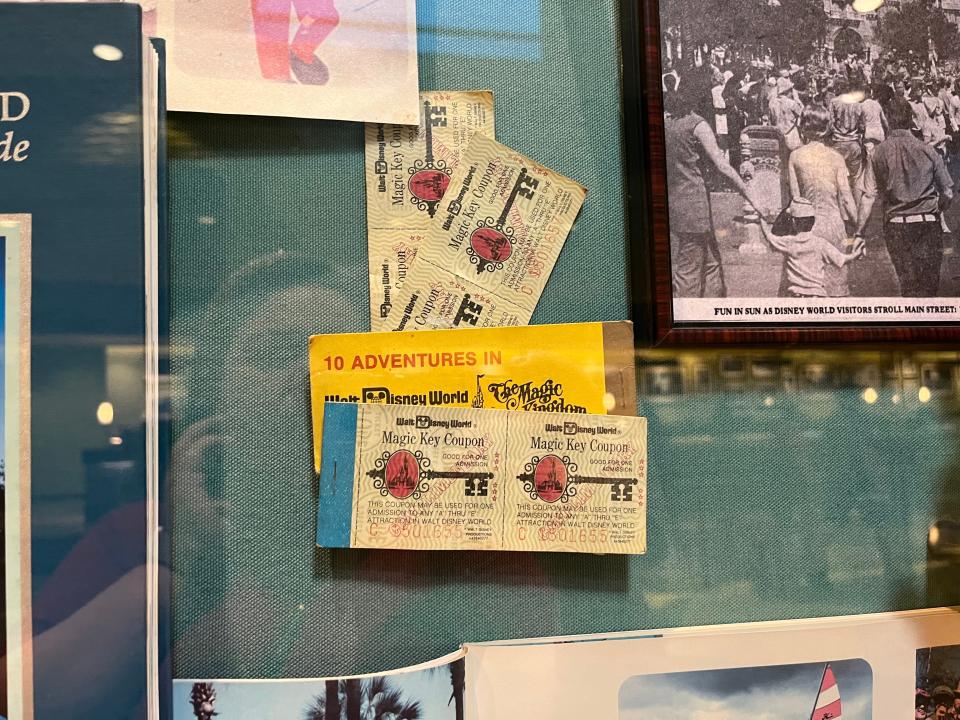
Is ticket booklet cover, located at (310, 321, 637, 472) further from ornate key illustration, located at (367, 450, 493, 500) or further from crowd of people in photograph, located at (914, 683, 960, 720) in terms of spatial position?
crowd of people in photograph, located at (914, 683, 960, 720)

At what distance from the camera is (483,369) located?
18.3 inches

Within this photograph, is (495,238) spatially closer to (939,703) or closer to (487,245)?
(487,245)

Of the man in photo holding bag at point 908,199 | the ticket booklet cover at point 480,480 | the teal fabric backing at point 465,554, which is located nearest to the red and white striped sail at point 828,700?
the teal fabric backing at point 465,554

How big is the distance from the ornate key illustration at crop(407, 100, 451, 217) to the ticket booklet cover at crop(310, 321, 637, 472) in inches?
3.4

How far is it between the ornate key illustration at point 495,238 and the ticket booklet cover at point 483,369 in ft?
0.15

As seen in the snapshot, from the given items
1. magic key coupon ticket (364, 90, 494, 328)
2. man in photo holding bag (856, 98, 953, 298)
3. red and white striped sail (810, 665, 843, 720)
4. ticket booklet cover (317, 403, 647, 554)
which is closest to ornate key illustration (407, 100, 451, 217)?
magic key coupon ticket (364, 90, 494, 328)

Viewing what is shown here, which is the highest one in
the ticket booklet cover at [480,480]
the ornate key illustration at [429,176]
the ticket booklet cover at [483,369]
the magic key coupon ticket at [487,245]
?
the ornate key illustration at [429,176]

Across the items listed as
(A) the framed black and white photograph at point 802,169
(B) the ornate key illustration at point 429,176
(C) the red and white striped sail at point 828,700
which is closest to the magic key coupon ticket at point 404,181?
(B) the ornate key illustration at point 429,176

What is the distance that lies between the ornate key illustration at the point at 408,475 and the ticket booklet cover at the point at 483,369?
0.04 m

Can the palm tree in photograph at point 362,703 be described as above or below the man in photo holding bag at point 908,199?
below

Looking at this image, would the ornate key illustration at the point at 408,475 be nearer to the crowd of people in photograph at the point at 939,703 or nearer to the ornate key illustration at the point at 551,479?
the ornate key illustration at the point at 551,479

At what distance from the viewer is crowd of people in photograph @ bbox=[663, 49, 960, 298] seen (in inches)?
18.8

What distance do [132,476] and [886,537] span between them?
50cm

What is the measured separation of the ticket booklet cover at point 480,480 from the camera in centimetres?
46
